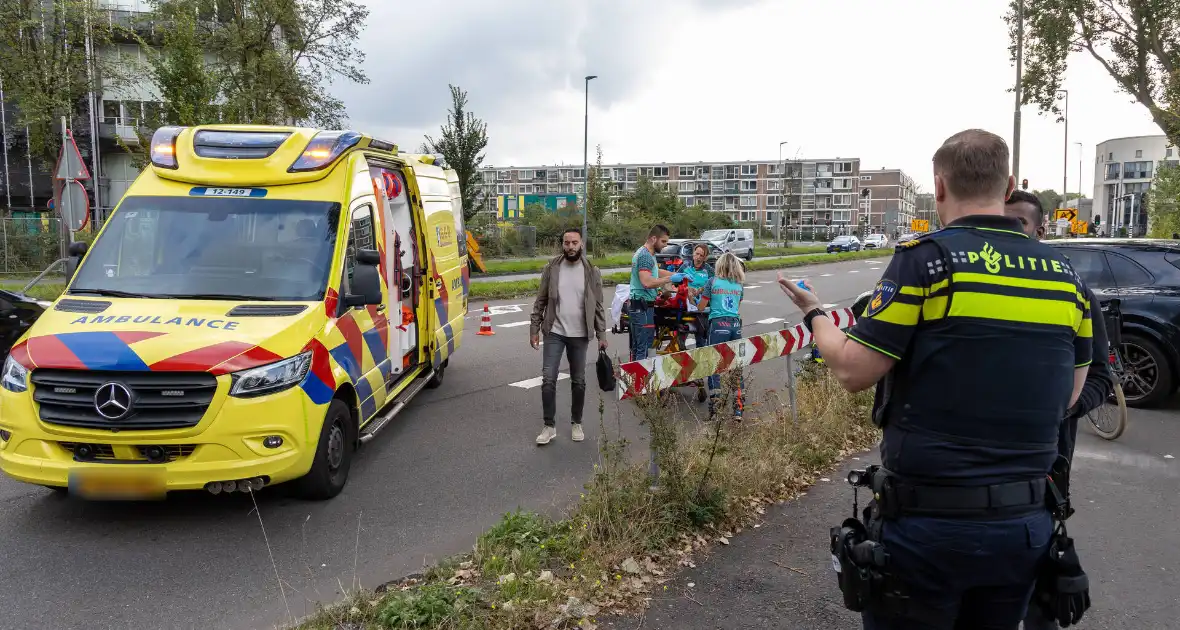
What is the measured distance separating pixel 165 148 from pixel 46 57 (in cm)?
2731

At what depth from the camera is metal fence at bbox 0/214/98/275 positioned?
23.5m

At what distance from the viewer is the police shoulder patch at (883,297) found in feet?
6.92

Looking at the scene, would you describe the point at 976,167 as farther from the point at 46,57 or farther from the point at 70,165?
the point at 46,57

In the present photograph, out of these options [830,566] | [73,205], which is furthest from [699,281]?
[73,205]

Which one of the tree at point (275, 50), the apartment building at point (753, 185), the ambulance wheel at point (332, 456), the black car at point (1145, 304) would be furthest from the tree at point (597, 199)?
the apartment building at point (753, 185)

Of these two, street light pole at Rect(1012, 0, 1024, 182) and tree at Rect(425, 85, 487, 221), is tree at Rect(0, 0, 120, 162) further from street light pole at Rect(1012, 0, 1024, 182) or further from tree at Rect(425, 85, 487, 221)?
street light pole at Rect(1012, 0, 1024, 182)

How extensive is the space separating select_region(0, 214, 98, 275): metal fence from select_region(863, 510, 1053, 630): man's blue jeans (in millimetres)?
26769

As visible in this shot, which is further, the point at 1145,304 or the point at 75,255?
the point at 1145,304

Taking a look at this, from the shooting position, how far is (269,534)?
4.77 meters

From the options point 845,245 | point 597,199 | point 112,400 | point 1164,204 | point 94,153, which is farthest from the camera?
point 845,245

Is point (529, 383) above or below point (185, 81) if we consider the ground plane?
below

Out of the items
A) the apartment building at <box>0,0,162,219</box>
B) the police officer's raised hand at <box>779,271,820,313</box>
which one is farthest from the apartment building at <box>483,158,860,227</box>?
the police officer's raised hand at <box>779,271,820,313</box>

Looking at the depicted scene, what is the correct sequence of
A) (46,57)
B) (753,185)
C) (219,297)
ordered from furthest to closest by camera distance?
(753,185) < (46,57) < (219,297)

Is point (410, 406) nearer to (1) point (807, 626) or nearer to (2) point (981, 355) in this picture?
(1) point (807, 626)
